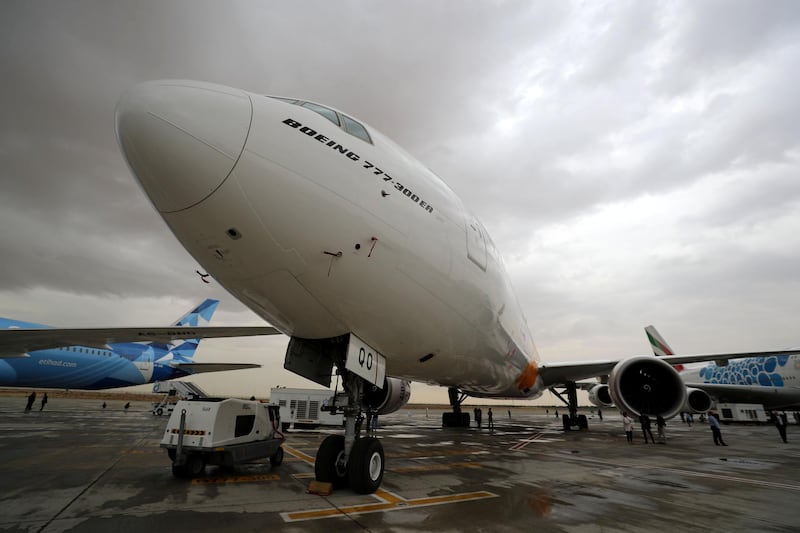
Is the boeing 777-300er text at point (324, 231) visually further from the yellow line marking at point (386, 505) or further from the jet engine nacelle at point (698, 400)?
the jet engine nacelle at point (698, 400)

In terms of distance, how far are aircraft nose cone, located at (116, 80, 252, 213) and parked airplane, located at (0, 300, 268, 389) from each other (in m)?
15.9

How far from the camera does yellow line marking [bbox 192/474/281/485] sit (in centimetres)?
685

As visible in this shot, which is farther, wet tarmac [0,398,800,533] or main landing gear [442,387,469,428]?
main landing gear [442,387,469,428]

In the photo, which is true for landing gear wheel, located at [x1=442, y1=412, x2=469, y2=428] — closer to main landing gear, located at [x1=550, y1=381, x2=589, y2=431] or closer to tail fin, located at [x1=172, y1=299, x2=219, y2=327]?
main landing gear, located at [x1=550, y1=381, x2=589, y2=431]

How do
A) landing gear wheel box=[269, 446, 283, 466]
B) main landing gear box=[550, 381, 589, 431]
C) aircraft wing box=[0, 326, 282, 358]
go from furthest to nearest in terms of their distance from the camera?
1. main landing gear box=[550, 381, 589, 431]
2. aircraft wing box=[0, 326, 282, 358]
3. landing gear wheel box=[269, 446, 283, 466]

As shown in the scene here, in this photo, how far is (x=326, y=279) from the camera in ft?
14.4

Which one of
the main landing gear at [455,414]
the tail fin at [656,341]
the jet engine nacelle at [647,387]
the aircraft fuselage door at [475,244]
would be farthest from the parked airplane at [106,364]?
the tail fin at [656,341]

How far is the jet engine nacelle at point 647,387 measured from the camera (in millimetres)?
11555

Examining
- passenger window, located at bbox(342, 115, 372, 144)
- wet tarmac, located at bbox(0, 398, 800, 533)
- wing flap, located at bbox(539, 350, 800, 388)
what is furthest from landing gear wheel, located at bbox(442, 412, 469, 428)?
passenger window, located at bbox(342, 115, 372, 144)

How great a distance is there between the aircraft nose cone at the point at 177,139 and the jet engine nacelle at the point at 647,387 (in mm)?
12382

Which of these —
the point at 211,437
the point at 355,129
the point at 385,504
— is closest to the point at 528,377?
the point at 385,504

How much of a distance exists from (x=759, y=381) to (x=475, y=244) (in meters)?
35.2

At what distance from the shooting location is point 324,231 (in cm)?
409

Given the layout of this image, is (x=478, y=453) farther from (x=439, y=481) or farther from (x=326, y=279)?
(x=326, y=279)
